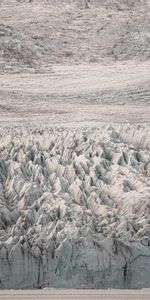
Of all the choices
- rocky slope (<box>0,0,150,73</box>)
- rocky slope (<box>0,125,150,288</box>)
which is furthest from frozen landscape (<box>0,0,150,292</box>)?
rocky slope (<box>0,0,150,73</box>)

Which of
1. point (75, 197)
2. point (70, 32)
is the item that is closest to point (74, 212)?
point (75, 197)

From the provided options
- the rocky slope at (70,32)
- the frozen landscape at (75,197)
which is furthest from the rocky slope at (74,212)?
the rocky slope at (70,32)

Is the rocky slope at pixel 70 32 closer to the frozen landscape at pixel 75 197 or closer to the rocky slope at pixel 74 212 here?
the frozen landscape at pixel 75 197

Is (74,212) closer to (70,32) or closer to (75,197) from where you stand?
(75,197)

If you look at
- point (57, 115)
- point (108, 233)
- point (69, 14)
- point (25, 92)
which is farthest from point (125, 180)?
point (69, 14)

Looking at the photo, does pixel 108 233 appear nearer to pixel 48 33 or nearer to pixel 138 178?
pixel 138 178
